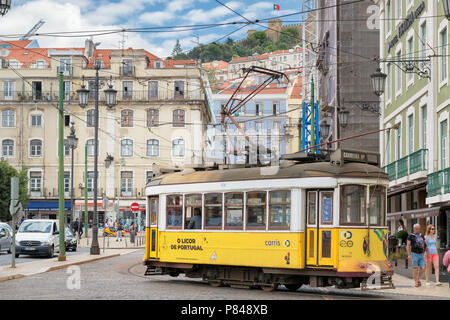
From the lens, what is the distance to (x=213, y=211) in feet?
62.3

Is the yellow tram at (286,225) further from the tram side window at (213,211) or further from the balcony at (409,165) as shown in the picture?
the balcony at (409,165)

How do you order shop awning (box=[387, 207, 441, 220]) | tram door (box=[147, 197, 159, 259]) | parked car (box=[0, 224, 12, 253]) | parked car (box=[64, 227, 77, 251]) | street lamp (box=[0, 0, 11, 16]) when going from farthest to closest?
parked car (box=[64, 227, 77, 251])
parked car (box=[0, 224, 12, 253])
shop awning (box=[387, 207, 441, 220])
tram door (box=[147, 197, 159, 259])
street lamp (box=[0, 0, 11, 16])

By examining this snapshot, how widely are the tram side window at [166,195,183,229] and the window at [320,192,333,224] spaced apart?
14.3 feet

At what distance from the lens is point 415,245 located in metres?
19.6

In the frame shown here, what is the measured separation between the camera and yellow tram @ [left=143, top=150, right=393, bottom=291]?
16.7 m

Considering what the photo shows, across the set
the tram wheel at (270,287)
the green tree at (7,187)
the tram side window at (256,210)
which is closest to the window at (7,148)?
the green tree at (7,187)

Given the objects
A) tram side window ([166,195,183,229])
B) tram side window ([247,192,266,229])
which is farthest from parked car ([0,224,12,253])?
tram side window ([247,192,266,229])

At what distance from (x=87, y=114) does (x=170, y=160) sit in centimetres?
888

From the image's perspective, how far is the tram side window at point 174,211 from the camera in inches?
789

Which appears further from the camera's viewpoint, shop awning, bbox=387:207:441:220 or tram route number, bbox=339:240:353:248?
shop awning, bbox=387:207:441:220

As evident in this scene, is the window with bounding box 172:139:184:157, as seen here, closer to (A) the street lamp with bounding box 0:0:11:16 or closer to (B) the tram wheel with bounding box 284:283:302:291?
(B) the tram wheel with bounding box 284:283:302:291

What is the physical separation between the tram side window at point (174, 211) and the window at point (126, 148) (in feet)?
181
